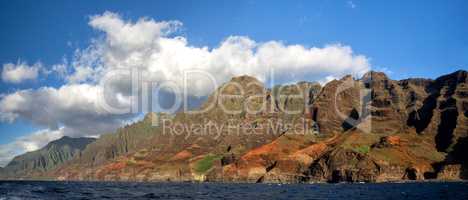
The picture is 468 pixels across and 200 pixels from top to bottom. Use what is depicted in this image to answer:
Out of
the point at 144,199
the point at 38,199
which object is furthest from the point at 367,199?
the point at 38,199

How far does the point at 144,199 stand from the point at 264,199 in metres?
30.8

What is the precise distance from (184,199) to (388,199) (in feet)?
171

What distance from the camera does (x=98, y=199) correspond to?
119 meters

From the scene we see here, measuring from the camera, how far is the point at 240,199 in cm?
12644

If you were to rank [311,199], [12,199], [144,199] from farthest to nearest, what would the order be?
1. [311,199]
2. [144,199]
3. [12,199]

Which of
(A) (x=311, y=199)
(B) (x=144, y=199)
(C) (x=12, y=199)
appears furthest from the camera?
(A) (x=311, y=199)

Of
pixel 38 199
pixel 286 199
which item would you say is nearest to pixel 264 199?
pixel 286 199

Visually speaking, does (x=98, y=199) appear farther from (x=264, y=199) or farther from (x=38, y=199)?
(x=264, y=199)

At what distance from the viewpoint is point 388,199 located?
412 feet

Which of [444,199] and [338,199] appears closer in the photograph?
[444,199]

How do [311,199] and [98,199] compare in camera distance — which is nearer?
[98,199]

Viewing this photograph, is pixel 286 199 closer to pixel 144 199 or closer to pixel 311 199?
pixel 311 199

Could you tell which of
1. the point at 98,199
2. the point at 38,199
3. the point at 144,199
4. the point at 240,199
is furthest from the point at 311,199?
the point at 38,199

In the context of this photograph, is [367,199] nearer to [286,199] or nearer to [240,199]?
[286,199]
